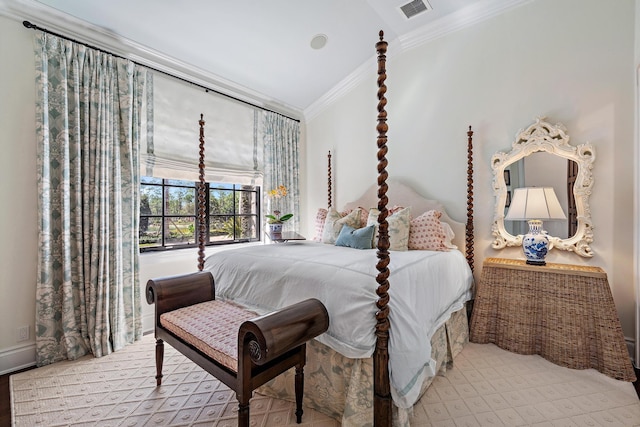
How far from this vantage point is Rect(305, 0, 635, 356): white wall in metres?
2.33

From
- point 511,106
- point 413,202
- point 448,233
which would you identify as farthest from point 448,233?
point 511,106

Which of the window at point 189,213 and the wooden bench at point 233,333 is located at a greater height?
the window at point 189,213

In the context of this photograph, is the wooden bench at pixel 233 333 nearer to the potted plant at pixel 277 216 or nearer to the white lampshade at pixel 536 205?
the potted plant at pixel 277 216

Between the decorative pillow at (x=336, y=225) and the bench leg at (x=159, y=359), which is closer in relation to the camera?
the bench leg at (x=159, y=359)

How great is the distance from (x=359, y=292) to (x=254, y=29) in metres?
2.74

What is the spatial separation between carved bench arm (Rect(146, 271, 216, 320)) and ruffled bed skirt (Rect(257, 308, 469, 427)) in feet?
2.65

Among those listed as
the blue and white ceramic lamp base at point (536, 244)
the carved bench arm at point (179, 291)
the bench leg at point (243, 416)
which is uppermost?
the blue and white ceramic lamp base at point (536, 244)

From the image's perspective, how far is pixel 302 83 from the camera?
3.92 metres

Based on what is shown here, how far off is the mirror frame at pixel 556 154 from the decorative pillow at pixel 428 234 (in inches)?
22.7

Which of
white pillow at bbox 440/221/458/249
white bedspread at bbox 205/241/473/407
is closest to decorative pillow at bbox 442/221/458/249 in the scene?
white pillow at bbox 440/221/458/249

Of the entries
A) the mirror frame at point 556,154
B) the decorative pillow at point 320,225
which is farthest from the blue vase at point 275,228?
the mirror frame at point 556,154

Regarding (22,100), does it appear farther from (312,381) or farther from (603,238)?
(603,238)

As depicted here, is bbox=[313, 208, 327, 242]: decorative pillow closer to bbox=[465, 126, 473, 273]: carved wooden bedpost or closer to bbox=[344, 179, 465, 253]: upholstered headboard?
bbox=[344, 179, 465, 253]: upholstered headboard

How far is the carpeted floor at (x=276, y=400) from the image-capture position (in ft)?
5.41
